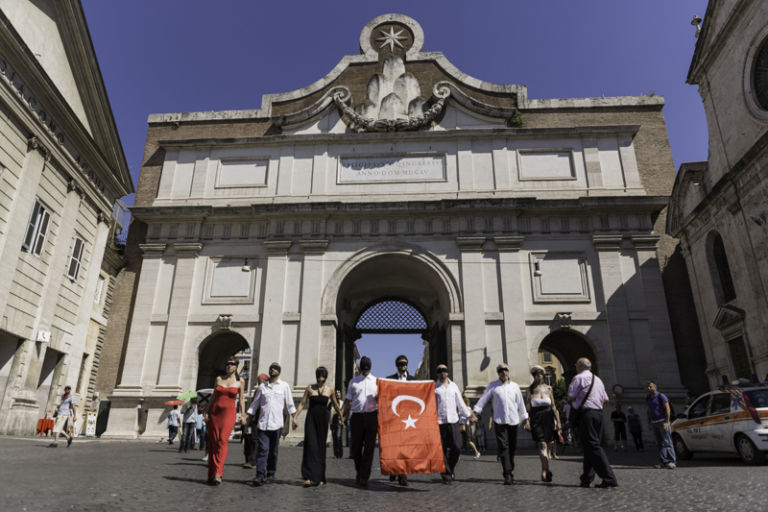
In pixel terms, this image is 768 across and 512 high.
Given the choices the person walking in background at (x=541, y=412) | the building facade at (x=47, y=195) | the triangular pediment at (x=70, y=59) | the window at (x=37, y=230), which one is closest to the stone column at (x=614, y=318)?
the person walking in background at (x=541, y=412)

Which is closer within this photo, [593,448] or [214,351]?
[593,448]

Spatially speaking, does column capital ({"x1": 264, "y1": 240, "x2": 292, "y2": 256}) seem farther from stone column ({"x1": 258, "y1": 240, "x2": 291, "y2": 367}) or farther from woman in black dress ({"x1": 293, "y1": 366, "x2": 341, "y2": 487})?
woman in black dress ({"x1": 293, "y1": 366, "x2": 341, "y2": 487})

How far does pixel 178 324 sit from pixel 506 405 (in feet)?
48.3

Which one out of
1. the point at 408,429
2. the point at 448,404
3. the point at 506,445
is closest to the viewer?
the point at 408,429

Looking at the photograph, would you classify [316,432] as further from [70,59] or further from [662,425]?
[70,59]

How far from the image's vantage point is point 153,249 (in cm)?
1994

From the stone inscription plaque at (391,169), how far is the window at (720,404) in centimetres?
1260

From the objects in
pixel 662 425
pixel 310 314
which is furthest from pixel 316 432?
A: pixel 310 314

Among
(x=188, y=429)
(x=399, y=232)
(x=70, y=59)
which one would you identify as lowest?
(x=188, y=429)

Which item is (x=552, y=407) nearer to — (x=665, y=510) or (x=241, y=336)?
(x=665, y=510)

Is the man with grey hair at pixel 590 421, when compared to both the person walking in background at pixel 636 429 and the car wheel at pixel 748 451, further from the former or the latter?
the person walking in background at pixel 636 429

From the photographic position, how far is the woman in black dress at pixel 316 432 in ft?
21.7

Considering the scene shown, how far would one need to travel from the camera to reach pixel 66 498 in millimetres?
5094

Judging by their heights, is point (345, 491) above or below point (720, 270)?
below
